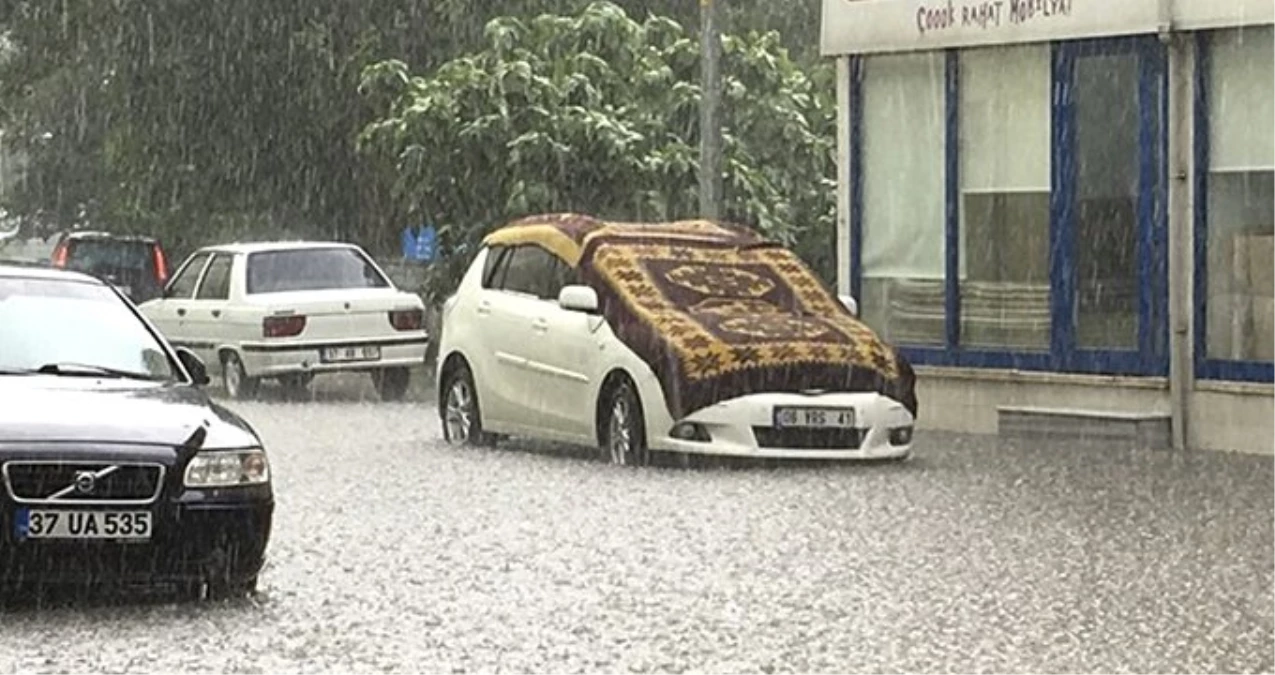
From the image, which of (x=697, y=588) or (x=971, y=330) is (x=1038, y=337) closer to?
(x=971, y=330)

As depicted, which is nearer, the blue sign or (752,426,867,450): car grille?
(752,426,867,450): car grille

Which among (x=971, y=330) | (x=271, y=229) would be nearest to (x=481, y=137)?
(x=971, y=330)

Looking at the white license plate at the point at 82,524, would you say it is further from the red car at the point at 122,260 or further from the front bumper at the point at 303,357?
the red car at the point at 122,260

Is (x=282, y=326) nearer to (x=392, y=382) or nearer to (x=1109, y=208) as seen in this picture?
(x=392, y=382)

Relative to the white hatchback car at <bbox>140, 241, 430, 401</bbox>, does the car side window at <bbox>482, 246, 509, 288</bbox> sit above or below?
above

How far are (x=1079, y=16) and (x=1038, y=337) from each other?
8.06 ft

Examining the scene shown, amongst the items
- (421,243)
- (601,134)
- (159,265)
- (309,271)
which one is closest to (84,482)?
(309,271)

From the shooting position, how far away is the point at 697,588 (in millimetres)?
12773

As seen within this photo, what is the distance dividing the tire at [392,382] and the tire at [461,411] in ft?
22.9

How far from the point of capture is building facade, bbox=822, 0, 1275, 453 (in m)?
21.7

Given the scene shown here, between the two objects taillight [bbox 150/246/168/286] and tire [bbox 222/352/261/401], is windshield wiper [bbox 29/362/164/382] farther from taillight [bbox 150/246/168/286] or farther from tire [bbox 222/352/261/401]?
taillight [bbox 150/246/168/286]

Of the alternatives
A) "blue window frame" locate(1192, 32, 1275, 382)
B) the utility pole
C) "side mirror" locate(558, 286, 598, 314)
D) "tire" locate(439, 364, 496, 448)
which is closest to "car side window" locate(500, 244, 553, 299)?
"tire" locate(439, 364, 496, 448)

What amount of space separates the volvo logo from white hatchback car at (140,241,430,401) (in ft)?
57.0

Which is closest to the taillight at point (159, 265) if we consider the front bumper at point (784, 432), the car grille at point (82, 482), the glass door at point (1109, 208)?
the glass door at point (1109, 208)
